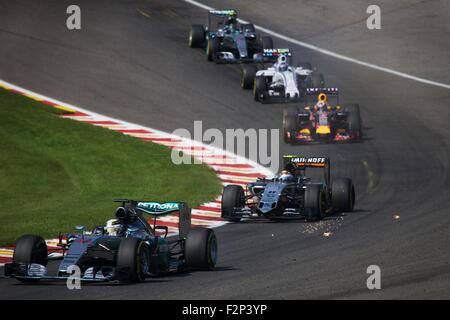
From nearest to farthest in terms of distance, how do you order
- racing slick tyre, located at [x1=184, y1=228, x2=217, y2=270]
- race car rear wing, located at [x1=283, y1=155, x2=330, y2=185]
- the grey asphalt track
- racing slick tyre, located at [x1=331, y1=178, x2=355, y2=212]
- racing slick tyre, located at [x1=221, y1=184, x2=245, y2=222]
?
1. the grey asphalt track
2. racing slick tyre, located at [x1=184, y1=228, x2=217, y2=270]
3. racing slick tyre, located at [x1=221, y1=184, x2=245, y2=222]
4. racing slick tyre, located at [x1=331, y1=178, x2=355, y2=212]
5. race car rear wing, located at [x1=283, y1=155, x2=330, y2=185]

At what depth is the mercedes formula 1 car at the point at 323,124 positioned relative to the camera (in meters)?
36.8

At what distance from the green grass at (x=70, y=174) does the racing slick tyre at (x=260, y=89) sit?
6.29m

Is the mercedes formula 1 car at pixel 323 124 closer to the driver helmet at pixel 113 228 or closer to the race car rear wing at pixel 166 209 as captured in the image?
the race car rear wing at pixel 166 209

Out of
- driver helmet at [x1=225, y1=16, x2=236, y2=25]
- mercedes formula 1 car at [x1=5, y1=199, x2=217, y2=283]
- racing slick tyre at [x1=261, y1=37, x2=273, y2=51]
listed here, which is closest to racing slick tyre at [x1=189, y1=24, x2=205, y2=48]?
driver helmet at [x1=225, y1=16, x2=236, y2=25]

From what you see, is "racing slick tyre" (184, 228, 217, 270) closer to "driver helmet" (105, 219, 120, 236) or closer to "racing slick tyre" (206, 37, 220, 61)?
"driver helmet" (105, 219, 120, 236)

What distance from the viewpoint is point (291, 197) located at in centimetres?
2714

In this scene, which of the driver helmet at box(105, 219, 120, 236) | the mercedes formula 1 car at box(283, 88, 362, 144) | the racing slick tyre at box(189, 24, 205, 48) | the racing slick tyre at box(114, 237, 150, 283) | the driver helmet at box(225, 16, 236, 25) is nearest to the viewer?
the racing slick tyre at box(114, 237, 150, 283)

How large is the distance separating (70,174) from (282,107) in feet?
34.9

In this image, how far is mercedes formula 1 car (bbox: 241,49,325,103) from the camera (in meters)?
41.0

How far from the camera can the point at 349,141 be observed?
36969 millimetres

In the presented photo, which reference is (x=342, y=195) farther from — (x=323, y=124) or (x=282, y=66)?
(x=282, y=66)

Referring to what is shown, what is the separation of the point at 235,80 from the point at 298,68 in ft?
10.1
